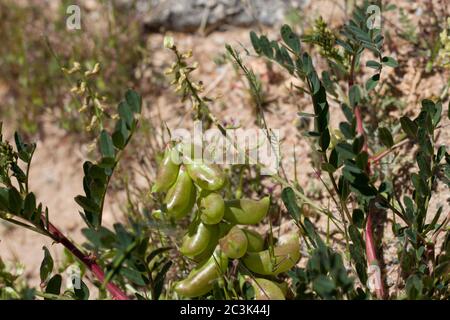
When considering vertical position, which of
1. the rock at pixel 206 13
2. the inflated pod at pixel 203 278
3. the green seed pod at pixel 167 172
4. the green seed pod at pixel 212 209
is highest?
the rock at pixel 206 13

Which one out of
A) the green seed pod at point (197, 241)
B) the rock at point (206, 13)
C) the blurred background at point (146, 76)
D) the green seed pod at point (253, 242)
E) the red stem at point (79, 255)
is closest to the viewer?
the red stem at point (79, 255)

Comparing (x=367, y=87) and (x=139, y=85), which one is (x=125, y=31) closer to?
(x=139, y=85)

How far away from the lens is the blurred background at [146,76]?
3141 mm

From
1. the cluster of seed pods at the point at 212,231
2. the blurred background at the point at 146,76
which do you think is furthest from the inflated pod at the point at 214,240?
the blurred background at the point at 146,76

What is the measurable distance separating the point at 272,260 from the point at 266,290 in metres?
0.10

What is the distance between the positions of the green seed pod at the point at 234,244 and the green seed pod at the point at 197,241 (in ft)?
0.17

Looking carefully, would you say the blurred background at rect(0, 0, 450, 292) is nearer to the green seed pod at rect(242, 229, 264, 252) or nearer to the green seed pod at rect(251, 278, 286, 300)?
the green seed pod at rect(242, 229, 264, 252)

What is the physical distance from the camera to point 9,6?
435cm

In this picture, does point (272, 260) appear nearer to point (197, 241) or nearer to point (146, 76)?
point (197, 241)

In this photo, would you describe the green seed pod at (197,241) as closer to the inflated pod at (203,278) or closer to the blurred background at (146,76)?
the inflated pod at (203,278)

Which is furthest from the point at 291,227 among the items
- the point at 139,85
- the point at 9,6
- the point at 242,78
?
the point at 9,6

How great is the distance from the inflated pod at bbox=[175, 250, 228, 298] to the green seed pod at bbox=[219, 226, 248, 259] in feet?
0.13

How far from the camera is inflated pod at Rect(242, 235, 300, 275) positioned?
91.4 inches

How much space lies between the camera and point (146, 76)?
3928 mm
